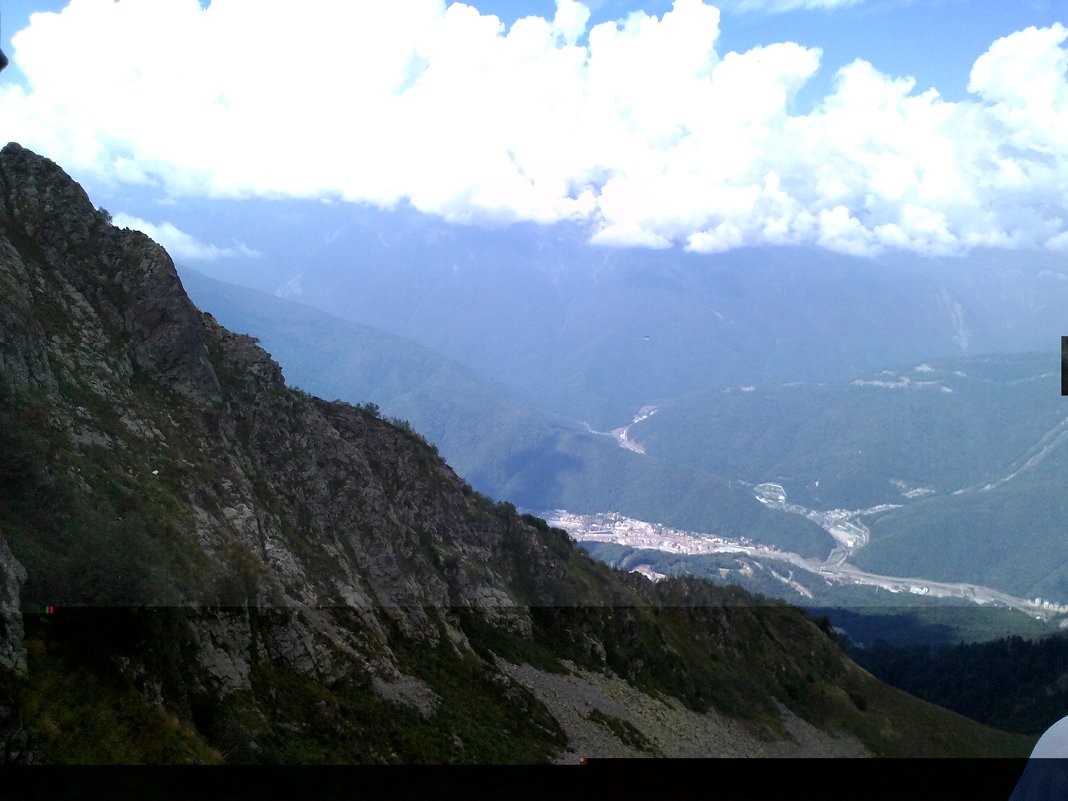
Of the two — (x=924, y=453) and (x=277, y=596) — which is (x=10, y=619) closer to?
(x=277, y=596)

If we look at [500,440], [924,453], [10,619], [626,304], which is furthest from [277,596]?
[626,304]

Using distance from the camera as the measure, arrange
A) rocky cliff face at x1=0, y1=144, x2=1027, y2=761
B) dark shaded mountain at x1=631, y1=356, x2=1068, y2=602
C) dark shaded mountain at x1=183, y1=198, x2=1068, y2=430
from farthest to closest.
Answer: dark shaded mountain at x1=183, y1=198, x2=1068, y2=430 → dark shaded mountain at x1=631, y1=356, x2=1068, y2=602 → rocky cliff face at x1=0, y1=144, x2=1027, y2=761

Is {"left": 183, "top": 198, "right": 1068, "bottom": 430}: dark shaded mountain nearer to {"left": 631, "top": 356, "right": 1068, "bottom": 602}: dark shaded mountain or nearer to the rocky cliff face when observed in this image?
{"left": 631, "top": 356, "right": 1068, "bottom": 602}: dark shaded mountain

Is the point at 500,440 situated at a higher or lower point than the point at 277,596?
higher

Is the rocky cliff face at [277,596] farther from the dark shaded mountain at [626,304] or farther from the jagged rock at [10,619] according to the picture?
the dark shaded mountain at [626,304]

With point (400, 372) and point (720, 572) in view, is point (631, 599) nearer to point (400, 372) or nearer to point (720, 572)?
point (720, 572)

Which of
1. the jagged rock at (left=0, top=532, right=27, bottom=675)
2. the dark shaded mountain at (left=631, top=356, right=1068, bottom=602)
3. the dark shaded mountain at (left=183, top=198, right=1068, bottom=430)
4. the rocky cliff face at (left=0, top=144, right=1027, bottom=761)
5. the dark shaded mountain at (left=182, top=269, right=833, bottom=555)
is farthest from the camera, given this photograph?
the dark shaded mountain at (left=183, top=198, right=1068, bottom=430)

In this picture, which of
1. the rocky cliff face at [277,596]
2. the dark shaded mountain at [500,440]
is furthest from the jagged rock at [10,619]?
the dark shaded mountain at [500,440]

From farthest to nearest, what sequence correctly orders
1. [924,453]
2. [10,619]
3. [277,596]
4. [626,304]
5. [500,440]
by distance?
[626,304] < [924,453] < [500,440] < [277,596] < [10,619]

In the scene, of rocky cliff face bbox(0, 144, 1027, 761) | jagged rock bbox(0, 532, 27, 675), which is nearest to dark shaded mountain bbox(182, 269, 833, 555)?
rocky cliff face bbox(0, 144, 1027, 761)
